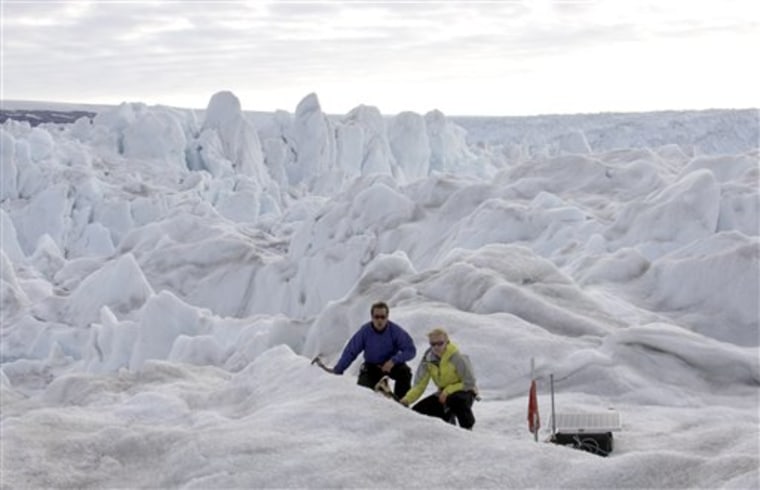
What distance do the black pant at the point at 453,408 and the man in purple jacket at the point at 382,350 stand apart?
15.7 inches

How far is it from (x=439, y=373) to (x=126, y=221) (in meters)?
38.1

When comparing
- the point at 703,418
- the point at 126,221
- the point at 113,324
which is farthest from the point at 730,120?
the point at 703,418

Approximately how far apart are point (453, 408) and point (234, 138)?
50.1m

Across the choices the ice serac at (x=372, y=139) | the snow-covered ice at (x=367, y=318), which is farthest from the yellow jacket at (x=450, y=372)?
the ice serac at (x=372, y=139)

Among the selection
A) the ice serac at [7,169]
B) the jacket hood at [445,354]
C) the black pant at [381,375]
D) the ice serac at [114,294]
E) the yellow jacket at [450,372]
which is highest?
the jacket hood at [445,354]

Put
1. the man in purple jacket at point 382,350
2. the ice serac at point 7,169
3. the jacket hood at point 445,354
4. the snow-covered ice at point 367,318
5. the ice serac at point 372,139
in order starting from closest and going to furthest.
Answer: the snow-covered ice at point 367,318 → the jacket hood at point 445,354 → the man in purple jacket at point 382,350 → the ice serac at point 7,169 → the ice serac at point 372,139

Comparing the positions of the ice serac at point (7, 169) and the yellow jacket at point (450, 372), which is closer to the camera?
the yellow jacket at point (450, 372)

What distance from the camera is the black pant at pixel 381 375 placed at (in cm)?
804

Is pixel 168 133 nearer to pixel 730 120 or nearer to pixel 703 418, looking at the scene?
pixel 730 120

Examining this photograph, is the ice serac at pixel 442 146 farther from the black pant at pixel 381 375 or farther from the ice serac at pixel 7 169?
the black pant at pixel 381 375

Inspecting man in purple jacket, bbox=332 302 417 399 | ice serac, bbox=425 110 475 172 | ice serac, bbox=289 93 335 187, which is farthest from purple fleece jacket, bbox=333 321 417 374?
ice serac, bbox=425 110 475 172

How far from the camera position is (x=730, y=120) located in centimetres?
7325

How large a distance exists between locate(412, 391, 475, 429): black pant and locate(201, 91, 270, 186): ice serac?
160 feet

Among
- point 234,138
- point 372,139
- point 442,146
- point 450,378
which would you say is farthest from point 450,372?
point 442,146
